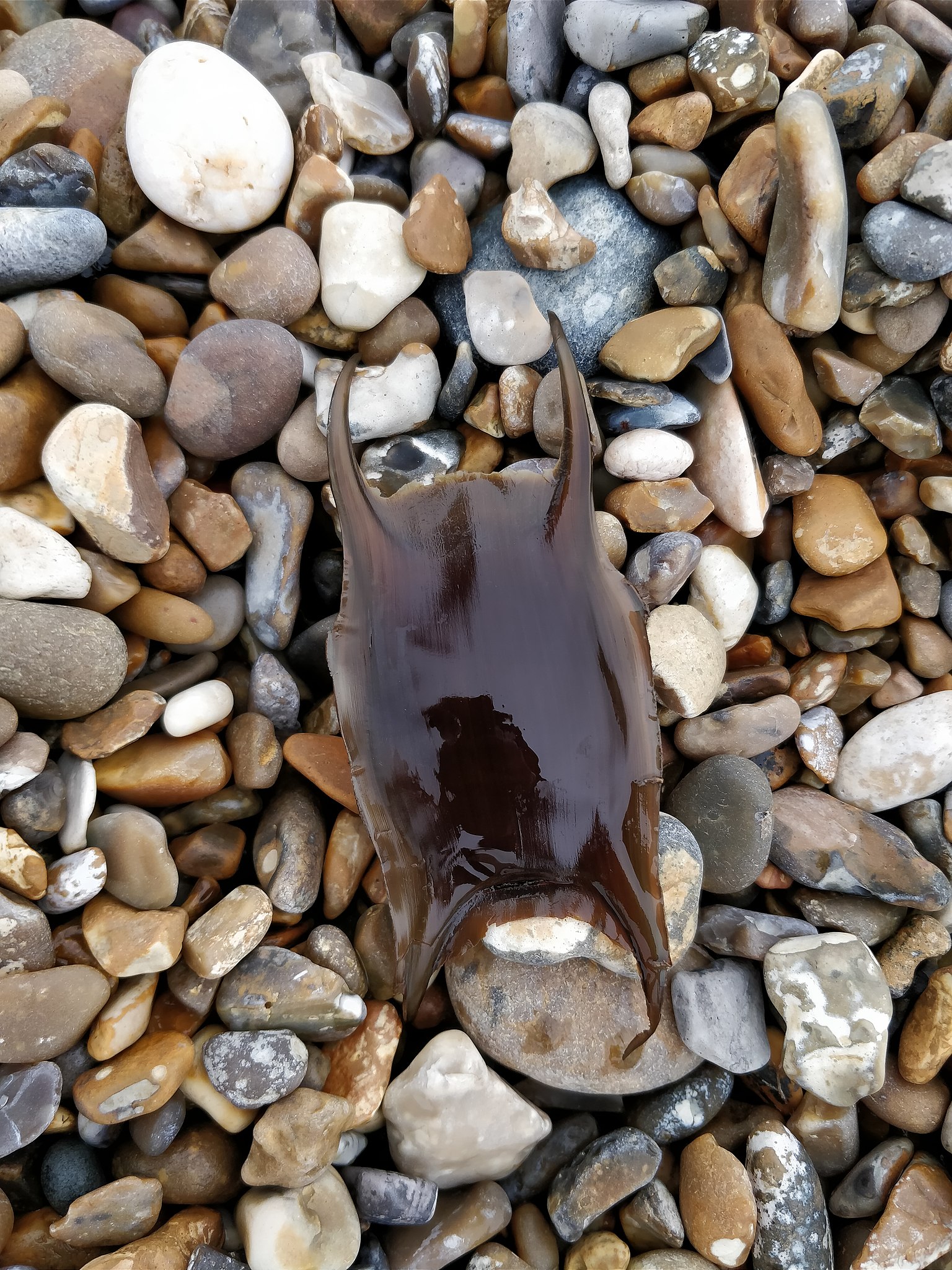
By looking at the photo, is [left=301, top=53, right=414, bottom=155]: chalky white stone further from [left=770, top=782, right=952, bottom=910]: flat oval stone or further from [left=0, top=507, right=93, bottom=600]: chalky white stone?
[left=770, top=782, right=952, bottom=910]: flat oval stone

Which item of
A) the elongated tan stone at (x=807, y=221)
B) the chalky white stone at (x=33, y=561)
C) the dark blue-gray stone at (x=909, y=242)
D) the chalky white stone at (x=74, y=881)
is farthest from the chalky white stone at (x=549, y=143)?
the chalky white stone at (x=74, y=881)

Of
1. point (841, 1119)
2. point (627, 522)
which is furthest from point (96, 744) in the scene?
point (841, 1119)

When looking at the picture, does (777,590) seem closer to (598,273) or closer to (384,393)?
(598,273)

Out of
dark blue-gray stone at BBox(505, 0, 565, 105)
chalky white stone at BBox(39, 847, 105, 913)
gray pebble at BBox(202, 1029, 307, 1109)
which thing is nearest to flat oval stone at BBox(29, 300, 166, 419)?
chalky white stone at BBox(39, 847, 105, 913)

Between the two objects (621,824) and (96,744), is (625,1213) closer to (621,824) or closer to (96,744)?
(621,824)

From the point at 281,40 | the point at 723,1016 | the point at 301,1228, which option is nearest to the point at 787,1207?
the point at 723,1016

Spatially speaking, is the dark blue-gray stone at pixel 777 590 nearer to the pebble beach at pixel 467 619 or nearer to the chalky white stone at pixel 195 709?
the pebble beach at pixel 467 619

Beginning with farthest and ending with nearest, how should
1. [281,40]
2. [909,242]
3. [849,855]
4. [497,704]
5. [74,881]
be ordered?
1. [281,40]
2. [849,855]
3. [909,242]
4. [74,881]
5. [497,704]
